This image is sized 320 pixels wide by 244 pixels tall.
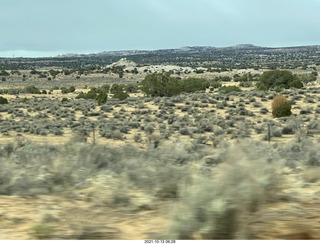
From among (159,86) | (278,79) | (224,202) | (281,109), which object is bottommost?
(281,109)

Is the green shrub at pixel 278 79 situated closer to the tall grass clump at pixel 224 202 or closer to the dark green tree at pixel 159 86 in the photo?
the dark green tree at pixel 159 86

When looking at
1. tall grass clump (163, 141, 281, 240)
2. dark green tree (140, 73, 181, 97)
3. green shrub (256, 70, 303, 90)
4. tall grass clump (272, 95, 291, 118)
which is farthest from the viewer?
green shrub (256, 70, 303, 90)

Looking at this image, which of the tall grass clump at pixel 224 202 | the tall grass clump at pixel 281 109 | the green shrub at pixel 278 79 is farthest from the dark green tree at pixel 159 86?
the tall grass clump at pixel 224 202

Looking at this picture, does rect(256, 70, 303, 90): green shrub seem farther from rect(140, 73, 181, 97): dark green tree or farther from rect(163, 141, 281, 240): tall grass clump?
rect(163, 141, 281, 240): tall grass clump

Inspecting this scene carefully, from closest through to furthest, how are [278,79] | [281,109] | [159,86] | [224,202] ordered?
[224,202] → [281,109] → [159,86] → [278,79]

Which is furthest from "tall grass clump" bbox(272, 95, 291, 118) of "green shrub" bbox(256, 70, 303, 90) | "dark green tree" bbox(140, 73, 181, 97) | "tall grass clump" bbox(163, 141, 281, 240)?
"tall grass clump" bbox(163, 141, 281, 240)

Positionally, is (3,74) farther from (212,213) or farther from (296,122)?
(212,213)

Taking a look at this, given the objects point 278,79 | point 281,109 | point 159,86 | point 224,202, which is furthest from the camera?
point 278,79

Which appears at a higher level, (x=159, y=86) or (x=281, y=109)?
(x=159, y=86)

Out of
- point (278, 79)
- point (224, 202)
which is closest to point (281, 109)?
point (224, 202)

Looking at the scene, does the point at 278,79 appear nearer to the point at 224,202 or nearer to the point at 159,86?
the point at 159,86

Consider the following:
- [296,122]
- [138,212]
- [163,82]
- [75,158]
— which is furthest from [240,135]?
[163,82]

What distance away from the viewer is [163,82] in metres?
51.7

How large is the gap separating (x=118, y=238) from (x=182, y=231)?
Answer: 2.82 feet
